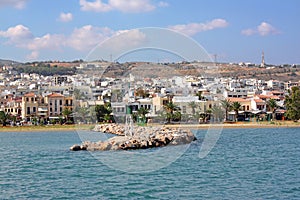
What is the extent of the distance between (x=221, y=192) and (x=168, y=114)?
25.0 metres

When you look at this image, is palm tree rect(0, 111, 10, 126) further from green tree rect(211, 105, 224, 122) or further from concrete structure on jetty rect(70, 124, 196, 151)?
concrete structure on jetty rect(70, 124, 196, 151)

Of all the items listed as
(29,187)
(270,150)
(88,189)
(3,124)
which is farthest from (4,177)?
(3,124)

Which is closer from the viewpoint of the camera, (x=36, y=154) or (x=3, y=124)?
(x=36, y=154)

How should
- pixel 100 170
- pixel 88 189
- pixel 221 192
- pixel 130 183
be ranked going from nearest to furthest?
pixel 221 192 → pixel 88 189 → pixel 130 183 → pixel 100 170

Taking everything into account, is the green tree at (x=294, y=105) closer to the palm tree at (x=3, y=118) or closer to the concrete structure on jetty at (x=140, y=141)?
the concrete structure on jetty at (x=140, y=141)

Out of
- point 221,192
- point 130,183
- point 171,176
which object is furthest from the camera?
point 171,176

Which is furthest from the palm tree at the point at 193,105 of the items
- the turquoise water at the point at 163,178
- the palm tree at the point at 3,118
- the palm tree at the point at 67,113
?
the palm tree at the point at 3,118

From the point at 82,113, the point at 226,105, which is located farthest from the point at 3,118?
the point at 226,105

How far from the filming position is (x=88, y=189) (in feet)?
42.9

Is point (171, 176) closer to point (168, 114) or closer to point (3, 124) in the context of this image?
point (168, 114)

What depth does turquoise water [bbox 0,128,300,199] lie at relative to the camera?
485 inches

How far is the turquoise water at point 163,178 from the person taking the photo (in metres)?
12.3

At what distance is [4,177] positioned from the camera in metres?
15.8

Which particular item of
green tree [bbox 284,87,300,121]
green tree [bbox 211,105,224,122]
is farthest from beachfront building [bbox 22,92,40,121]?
→ green tree [bbox 284,87,300,121]
